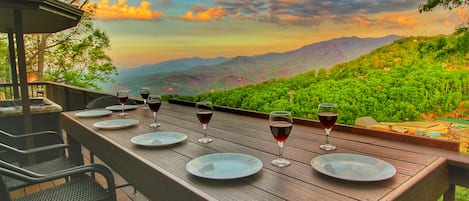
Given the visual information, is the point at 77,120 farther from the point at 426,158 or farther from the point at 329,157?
the point at 426,158

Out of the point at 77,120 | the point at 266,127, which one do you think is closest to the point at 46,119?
the point at 77,120

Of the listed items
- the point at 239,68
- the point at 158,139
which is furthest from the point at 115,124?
the point at 239,68

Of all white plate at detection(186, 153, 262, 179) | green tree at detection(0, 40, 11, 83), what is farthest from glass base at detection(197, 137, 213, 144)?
green tree at detection(0, 40, 11, 83)

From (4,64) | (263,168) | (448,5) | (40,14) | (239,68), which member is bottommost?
(263,168)

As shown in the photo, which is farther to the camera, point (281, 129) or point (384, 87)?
point (384, 87)

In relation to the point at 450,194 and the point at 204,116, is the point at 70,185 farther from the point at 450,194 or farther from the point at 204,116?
the point at 450,194
